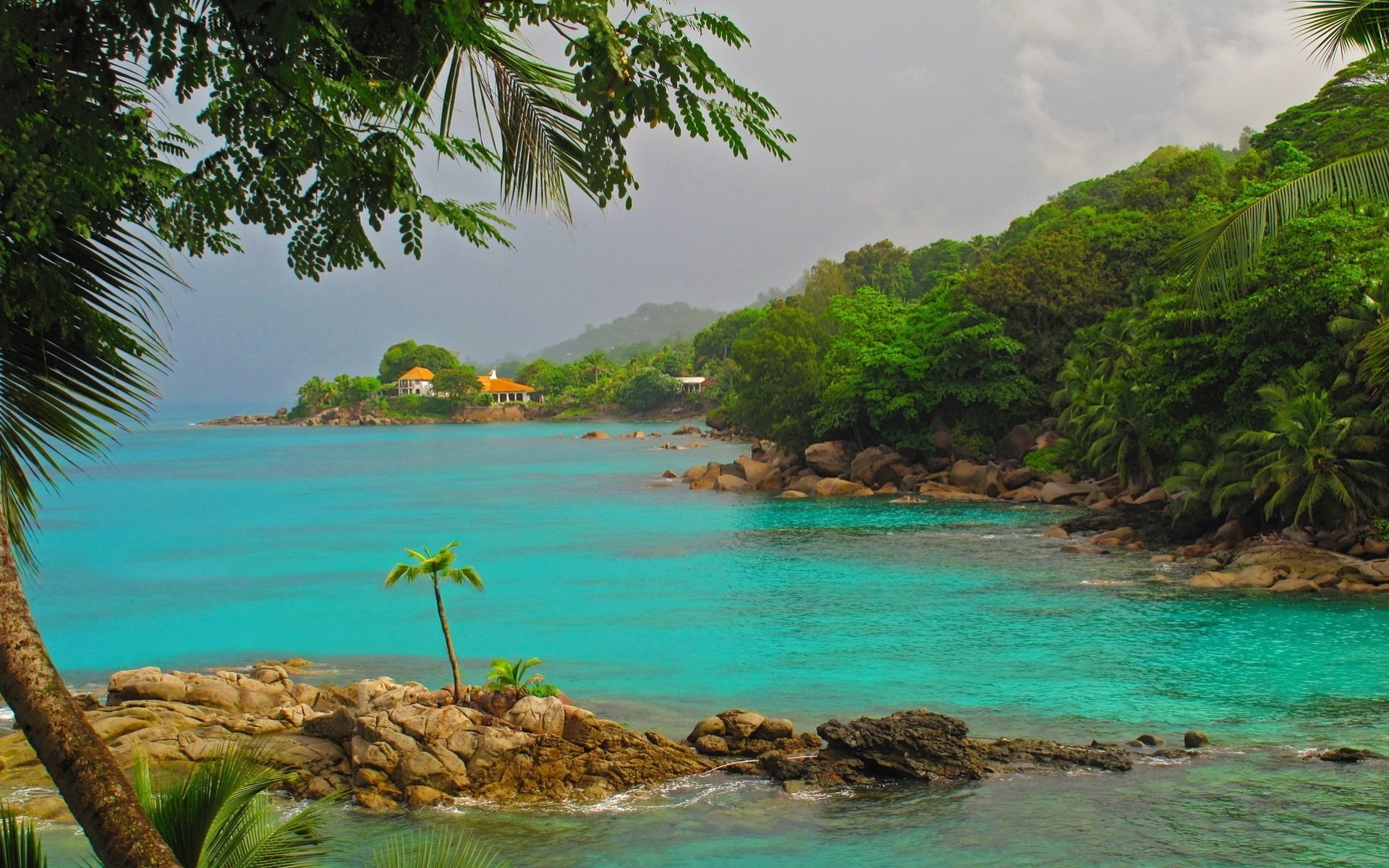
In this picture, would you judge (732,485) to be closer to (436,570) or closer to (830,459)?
(830,459)

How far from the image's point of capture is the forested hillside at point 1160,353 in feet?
83.3

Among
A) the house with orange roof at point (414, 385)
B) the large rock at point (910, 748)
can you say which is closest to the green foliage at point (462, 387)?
the house with orange roof at point (414, 385)

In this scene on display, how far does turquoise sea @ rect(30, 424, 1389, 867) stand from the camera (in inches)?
476

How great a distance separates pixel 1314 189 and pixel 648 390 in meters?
117

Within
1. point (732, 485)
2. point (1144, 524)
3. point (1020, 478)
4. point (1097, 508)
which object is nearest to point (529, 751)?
point (1144, 524)

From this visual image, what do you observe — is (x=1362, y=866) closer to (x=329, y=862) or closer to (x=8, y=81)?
(x=329, y=862)

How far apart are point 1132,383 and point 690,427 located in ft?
227

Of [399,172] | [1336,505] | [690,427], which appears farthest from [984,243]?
[399,172]

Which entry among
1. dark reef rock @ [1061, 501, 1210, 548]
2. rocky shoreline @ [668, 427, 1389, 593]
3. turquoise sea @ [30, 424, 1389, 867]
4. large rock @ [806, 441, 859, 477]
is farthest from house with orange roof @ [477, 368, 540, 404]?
dark reef rock @ [1061, 501, 1210, 548]

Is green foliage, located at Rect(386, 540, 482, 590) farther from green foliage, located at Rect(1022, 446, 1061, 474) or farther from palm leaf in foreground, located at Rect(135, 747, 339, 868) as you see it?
Result: green foliage, located at Rect(1022, 446, 1061, 474)

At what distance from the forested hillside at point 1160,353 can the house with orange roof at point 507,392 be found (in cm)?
8913

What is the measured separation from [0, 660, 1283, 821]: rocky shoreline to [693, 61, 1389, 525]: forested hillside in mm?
5994

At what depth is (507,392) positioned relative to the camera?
502ft

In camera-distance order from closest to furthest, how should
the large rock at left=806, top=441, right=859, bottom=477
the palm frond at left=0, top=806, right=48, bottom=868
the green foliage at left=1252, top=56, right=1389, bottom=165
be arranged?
the palm frond at left=0, top=806, right=48, bottom=868, the green foliage at left=1252, top=56, right=1389, bottom=165, the large rock at left=806, top=441, right=859, bottom=477
